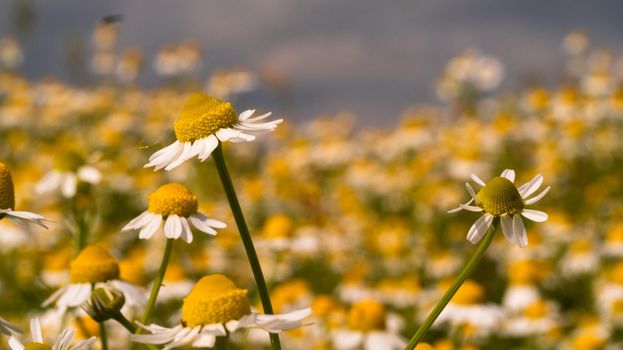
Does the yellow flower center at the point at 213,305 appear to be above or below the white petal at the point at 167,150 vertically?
below

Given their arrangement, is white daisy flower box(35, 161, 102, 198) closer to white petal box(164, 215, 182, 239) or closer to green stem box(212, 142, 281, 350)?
white petal box(164, 215, 182, 239)

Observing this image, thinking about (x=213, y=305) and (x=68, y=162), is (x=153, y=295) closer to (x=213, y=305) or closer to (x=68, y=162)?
(x=213, y=305)

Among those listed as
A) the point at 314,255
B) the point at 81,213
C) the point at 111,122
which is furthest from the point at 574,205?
the point at 81,213

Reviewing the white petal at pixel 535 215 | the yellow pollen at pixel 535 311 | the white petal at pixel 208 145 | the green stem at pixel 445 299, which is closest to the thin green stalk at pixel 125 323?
the white petal at pixel 208 145

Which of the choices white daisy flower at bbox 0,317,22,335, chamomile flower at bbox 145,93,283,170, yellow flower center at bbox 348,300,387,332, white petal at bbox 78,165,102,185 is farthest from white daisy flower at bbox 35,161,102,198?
white daisy flower at bbox 0,317,22,335

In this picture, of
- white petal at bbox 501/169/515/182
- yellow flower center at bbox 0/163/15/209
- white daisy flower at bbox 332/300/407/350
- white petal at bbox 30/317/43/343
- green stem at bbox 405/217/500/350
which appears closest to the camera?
green stem at bbox 405/217/500/350

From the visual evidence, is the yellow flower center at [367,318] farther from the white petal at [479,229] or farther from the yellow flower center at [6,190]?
the yellow flower center at [6,190]
